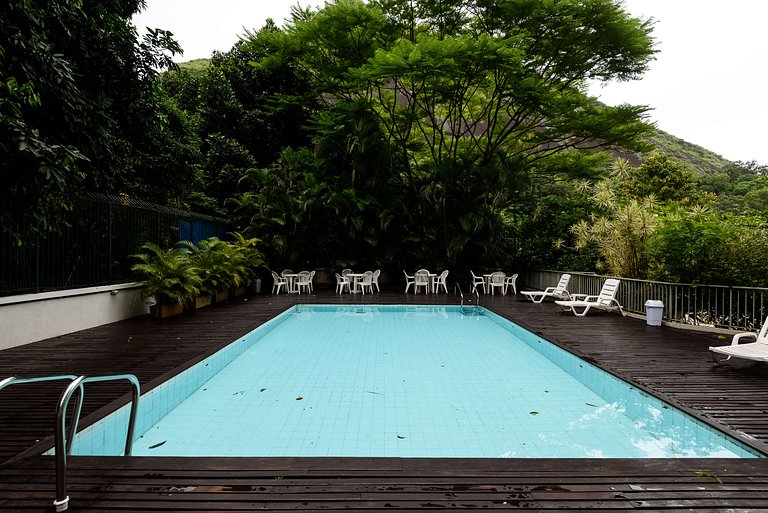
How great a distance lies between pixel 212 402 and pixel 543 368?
4206 millimetres

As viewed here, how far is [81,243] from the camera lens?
284 inches

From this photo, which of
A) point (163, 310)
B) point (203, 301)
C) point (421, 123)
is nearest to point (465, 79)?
point (421, 123)

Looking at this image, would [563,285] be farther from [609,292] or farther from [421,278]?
[421,278]

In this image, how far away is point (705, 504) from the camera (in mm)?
2131

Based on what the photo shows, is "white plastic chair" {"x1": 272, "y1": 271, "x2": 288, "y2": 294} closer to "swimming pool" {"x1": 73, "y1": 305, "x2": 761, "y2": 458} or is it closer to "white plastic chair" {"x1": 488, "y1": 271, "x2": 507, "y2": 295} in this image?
"white plastic chair" {"x1": 488, "y1": 271, "x2": 507, "y2": 295}

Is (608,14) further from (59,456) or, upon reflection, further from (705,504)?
(59,456)

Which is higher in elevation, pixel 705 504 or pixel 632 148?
pixel 632 148

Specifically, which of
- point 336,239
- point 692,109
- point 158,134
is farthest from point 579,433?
point 692,109

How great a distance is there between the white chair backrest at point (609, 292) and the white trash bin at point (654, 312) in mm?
1101

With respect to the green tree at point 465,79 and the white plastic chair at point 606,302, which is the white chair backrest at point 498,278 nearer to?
the green tree at point 465,79

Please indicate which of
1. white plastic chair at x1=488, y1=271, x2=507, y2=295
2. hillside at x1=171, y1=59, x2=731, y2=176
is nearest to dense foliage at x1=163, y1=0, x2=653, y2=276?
white plastic chair at x1=488, y1=271, x2=507, y2=295

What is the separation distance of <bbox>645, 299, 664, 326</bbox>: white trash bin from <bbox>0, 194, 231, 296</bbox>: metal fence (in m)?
10.2

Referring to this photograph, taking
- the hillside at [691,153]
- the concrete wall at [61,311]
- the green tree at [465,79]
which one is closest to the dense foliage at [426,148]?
the green tree at [465,79]

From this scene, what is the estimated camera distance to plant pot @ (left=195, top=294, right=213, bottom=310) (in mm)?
10023
